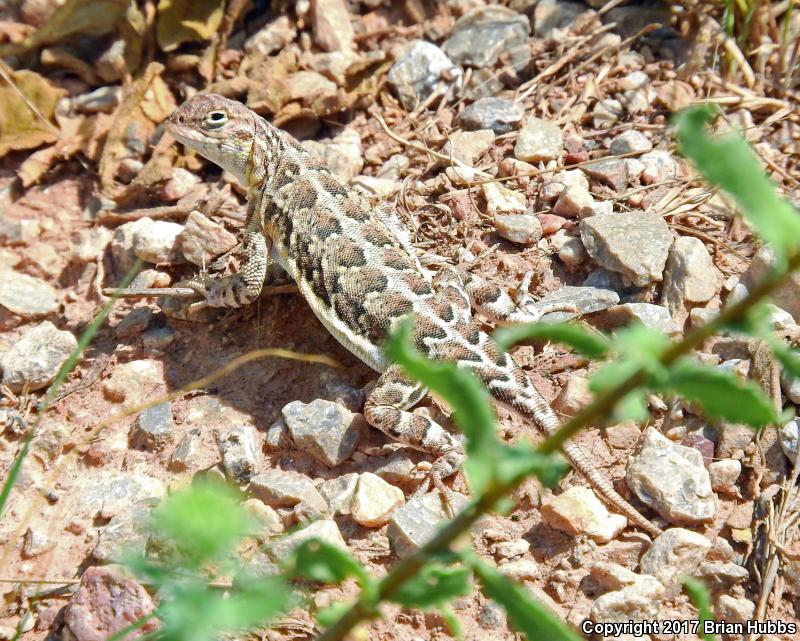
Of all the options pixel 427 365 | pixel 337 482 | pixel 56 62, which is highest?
pixel 427 365

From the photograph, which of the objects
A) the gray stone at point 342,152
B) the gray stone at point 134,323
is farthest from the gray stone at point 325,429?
the gray stone at point 342,152

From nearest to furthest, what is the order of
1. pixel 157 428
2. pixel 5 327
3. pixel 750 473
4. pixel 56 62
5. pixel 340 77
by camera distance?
pixel 750 473 < pixel 157 428 < pixel 5 327 < pixel 340 77 < pixel 56 62

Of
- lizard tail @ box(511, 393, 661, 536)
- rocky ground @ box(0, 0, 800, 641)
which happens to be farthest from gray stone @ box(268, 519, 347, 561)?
lizard tail @ box(511, 393, 661, 536)

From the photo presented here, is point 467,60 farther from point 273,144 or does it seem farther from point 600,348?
point 600,348

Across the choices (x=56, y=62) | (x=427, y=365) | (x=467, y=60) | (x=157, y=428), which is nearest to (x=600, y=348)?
(x=427, y=365)

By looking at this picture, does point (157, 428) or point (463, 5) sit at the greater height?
point (463, 5)

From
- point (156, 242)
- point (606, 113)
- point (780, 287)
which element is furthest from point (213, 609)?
point (606, 113)

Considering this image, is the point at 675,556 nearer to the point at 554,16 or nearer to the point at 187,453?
the point at 187,453
